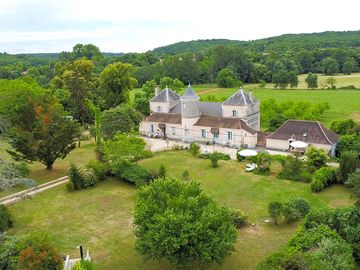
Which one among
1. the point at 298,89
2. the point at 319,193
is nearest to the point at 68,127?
the point at 319,193

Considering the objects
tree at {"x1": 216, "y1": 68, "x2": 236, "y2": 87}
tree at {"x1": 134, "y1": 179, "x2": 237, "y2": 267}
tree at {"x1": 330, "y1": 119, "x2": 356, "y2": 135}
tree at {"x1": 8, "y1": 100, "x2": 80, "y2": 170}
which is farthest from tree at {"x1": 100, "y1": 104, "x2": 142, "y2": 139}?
tree at {"x1": 216, "y1": 68, "x2": 236, "y2": 87}

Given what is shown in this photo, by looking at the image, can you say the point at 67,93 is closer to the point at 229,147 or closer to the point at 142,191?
the point at 229,147

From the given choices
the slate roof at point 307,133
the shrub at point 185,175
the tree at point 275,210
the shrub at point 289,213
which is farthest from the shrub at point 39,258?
the slate roof at point 307,133

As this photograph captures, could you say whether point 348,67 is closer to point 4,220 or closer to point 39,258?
point 4,220

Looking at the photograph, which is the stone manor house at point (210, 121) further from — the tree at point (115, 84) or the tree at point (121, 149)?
the tree at point (121, 149)

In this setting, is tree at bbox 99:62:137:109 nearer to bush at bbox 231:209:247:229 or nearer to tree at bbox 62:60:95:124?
tree at bbox 62:60:95:124

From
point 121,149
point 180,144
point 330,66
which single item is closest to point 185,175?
point 121,149
